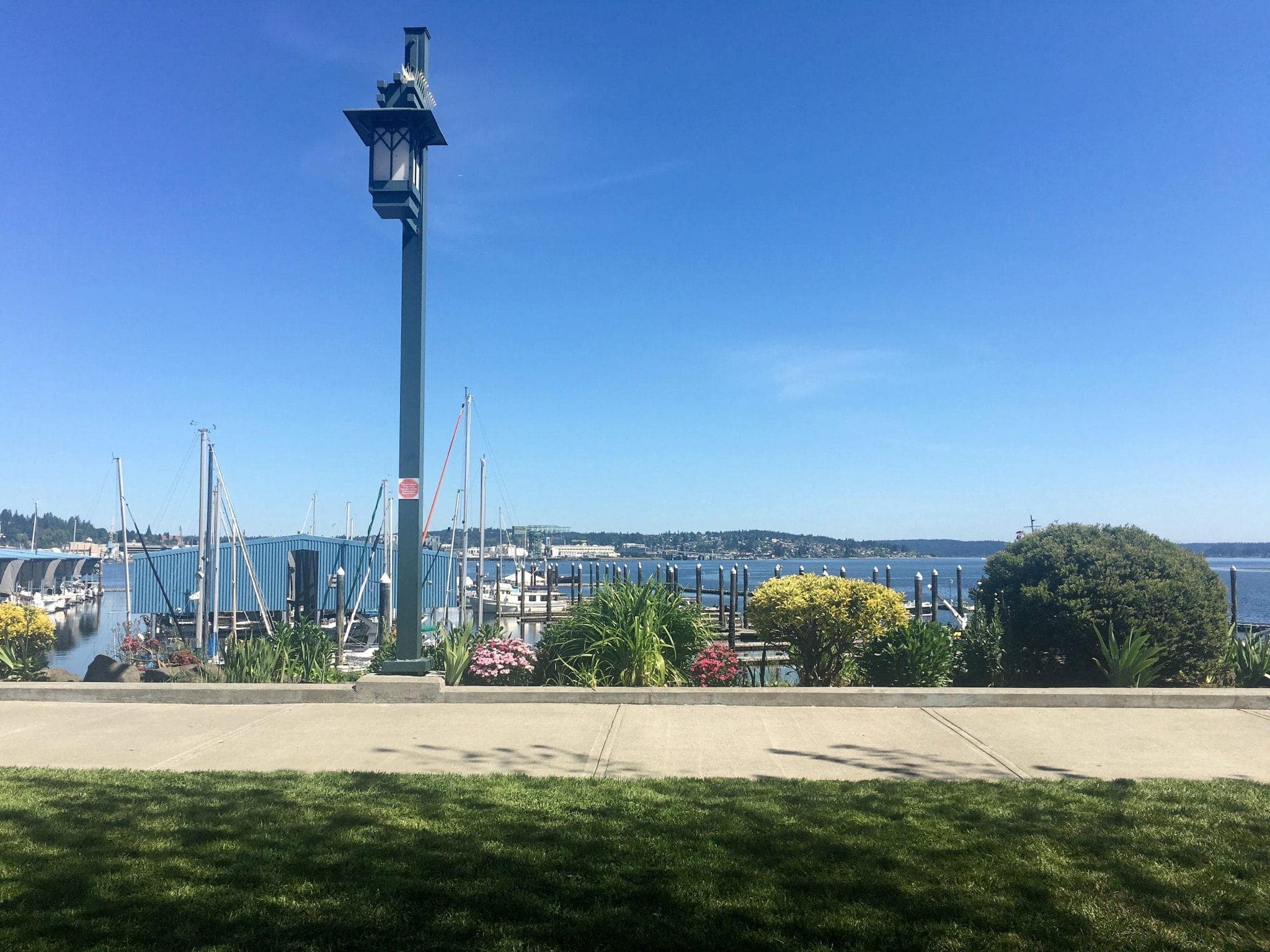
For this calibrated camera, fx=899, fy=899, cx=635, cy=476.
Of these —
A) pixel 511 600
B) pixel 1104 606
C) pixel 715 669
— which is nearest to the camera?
pixel 1104 606

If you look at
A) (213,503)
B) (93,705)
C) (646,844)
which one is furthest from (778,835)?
(213,503)

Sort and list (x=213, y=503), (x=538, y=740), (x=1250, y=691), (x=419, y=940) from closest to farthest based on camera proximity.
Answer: (x=419, y=940) < (x=538, y=740) < (x=1250, y=691) < (x=213, y=503)

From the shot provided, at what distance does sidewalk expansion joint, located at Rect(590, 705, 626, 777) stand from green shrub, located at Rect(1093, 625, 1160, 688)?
17.5ft

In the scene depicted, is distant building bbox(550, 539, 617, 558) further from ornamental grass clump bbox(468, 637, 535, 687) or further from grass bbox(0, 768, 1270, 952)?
grass bbox(0, 768, 1270, 952)

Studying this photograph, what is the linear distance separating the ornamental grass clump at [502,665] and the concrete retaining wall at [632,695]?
0.77 metres

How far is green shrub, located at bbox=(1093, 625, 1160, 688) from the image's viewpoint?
379 inches

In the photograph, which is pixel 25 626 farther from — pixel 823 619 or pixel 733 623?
pixel 733 623

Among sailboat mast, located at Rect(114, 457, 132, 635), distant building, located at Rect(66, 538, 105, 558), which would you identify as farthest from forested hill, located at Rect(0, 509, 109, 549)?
sailboat mast, located at Rect(114, 457, 132, 635)

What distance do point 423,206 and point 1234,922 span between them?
938cm

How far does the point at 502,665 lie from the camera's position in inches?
406

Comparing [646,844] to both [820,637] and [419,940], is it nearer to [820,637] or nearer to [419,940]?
[419,940]

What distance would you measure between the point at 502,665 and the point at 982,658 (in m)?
5.82

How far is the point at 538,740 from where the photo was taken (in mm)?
7609

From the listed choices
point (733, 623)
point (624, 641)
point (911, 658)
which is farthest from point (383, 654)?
point (733, 623)
